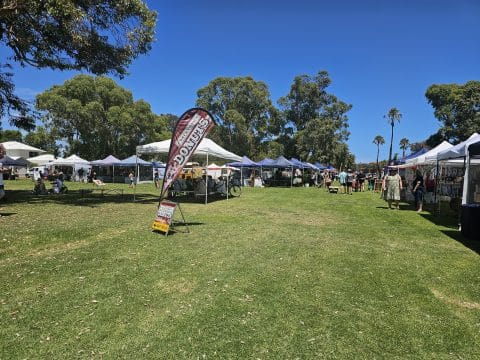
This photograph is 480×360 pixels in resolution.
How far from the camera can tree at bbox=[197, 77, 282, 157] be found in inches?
1925

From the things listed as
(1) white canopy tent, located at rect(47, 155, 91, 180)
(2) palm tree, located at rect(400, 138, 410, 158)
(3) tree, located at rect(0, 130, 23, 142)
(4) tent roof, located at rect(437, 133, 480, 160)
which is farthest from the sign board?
(2) palm tree, located at rect(400, 138, 410, 158)

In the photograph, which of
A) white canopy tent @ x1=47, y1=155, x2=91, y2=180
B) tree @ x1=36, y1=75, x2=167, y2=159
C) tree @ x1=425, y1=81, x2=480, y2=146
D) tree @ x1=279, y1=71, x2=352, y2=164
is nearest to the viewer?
tree @ x1=425, y1=81, x2=480, y2=146

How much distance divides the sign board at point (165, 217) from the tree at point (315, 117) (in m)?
41.7

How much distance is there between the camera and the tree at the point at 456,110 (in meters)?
34.5

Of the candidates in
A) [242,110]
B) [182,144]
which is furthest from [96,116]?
[182,144]

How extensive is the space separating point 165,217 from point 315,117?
46620mm

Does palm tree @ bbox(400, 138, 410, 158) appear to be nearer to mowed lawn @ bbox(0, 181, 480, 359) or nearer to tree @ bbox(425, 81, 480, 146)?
tree @ bbox(425, 81, 480, 146)

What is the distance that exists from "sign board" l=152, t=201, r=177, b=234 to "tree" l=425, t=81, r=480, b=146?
115 ft

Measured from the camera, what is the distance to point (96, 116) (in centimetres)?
3859

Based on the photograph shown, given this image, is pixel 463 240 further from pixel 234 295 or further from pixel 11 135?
pixel 11 135

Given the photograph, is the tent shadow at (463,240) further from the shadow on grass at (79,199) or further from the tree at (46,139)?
the tree at (46,139)

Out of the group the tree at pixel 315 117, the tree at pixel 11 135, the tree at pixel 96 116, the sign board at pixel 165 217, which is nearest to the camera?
the sign board at pixel 165 217

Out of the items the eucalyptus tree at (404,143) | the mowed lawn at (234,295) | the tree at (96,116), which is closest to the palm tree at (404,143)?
the eucalyptus tree at (404,143)

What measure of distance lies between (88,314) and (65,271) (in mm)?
1622
